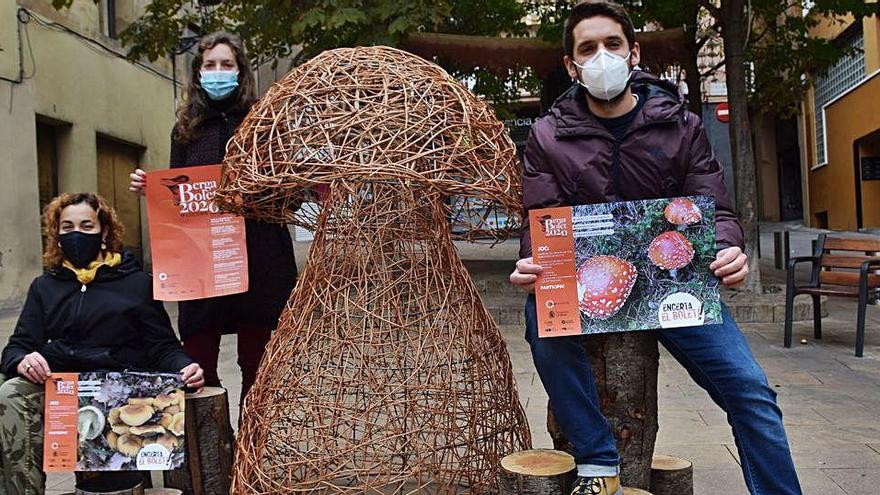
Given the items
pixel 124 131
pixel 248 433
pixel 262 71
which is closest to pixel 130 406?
pixel 248 433

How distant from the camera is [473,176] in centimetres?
263

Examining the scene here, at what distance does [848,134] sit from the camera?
18.9 metres

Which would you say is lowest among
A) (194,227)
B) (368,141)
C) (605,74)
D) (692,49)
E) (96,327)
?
(96,327)

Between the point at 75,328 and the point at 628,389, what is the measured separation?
205 cm

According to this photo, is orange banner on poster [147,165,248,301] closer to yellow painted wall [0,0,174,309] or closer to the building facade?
yellow painted wall [0,0,174,309]

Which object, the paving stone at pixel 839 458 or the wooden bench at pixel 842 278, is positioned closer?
the paving stone at pixel 839 458

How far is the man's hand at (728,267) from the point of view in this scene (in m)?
2.33

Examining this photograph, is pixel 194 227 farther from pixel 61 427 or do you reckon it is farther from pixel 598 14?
pixel 598 14

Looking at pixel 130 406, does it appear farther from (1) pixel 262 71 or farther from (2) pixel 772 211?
(2) pixel 772 211

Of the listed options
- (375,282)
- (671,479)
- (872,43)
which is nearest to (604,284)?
(375,282)

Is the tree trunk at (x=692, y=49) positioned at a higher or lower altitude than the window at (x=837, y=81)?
lower

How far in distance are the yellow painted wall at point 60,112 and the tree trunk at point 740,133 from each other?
893 cm

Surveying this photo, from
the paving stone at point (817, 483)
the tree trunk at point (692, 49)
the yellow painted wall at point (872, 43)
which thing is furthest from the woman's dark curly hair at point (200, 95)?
the yellow painted wall at point (872, 43)

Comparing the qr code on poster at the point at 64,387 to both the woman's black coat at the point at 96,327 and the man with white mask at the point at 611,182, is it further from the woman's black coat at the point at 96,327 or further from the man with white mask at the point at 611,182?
the man with white mask at the point at 611,182
